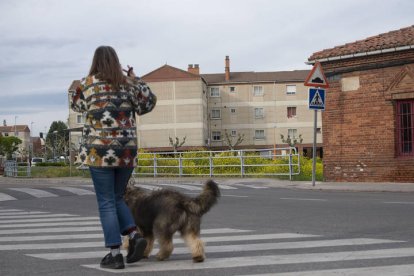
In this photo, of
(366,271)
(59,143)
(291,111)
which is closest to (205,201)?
(366,271)

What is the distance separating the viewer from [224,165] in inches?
950

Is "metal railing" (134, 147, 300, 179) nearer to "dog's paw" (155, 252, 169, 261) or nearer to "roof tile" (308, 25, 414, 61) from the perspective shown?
"roof tile" (308, 25, 414, 61)

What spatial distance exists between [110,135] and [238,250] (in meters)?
2.03

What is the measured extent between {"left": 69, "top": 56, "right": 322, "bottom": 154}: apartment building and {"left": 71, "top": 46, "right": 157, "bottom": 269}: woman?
6355 centimetres

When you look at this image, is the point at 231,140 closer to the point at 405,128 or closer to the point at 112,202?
the point at 405,128

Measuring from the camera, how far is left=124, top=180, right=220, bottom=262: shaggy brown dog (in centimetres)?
569

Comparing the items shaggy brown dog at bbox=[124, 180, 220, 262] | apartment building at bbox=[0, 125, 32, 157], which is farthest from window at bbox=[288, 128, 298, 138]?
apartment building at bbox=[0, 125, 32, 157]

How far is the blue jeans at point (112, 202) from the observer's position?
5.61 metres

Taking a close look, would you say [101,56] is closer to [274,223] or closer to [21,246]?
[21,246]

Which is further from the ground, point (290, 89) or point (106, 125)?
point (290, 89)

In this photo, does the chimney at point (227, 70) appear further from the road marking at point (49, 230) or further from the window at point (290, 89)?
the road marking at point (49, 230)

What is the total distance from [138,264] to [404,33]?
15.5 metres

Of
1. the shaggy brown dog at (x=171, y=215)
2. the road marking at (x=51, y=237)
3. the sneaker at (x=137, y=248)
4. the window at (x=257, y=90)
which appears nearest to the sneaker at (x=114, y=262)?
the sneaker at (x=137, y=248)

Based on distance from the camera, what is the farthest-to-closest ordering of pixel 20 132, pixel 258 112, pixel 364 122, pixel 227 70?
pixel 20 132
pixel 227 70
pixel 258 112
pixel 364 122
